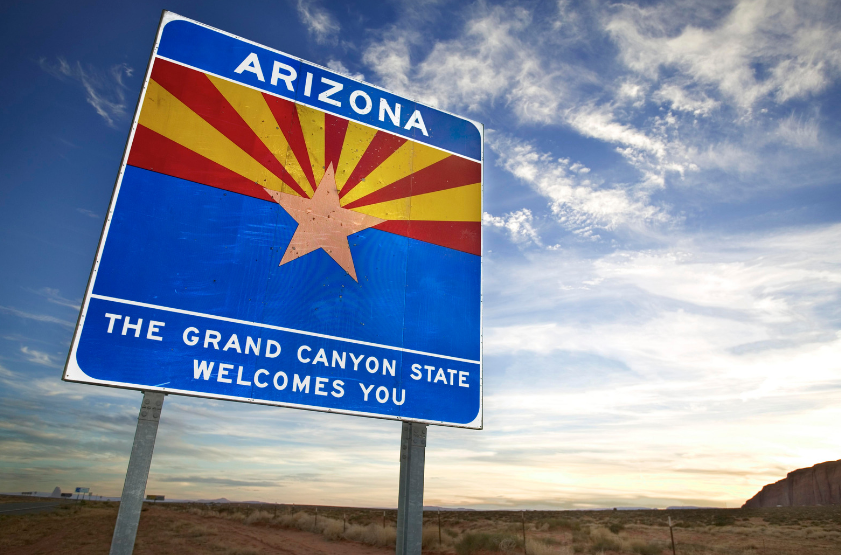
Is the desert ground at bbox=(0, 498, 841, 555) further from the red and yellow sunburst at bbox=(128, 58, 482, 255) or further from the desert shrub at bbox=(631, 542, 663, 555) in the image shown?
the red and yellow sunburst at bbox=(128, 58, 482, 255)

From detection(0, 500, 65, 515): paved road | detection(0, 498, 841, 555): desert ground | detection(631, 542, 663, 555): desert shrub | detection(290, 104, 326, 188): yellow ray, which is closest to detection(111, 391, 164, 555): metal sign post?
detection(290, 104, 326, 188): yellow ray

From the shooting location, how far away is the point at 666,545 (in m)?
22.6

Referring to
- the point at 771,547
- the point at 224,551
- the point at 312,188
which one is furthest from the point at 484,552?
the point at 312,188

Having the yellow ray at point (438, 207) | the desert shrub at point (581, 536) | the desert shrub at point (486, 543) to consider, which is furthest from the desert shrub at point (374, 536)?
the yellow ray at point (438, 207)

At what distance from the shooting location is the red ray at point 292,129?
19.5 feet

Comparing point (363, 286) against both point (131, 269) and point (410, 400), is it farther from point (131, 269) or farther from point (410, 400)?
point (131, 269)

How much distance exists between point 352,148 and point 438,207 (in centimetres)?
133

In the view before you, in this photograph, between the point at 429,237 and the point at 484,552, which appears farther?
the point at 484,552

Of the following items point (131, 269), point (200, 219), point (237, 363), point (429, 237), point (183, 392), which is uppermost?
point (429, 237)

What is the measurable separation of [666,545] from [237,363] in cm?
2410

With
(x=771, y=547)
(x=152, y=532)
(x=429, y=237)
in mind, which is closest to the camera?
(x=429, y=237)

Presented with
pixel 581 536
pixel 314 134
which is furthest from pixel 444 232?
pixel 581 536

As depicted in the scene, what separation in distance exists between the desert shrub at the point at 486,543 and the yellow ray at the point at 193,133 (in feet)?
63.0

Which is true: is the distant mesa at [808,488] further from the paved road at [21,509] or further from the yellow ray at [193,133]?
the yellow ray at [193,133]
